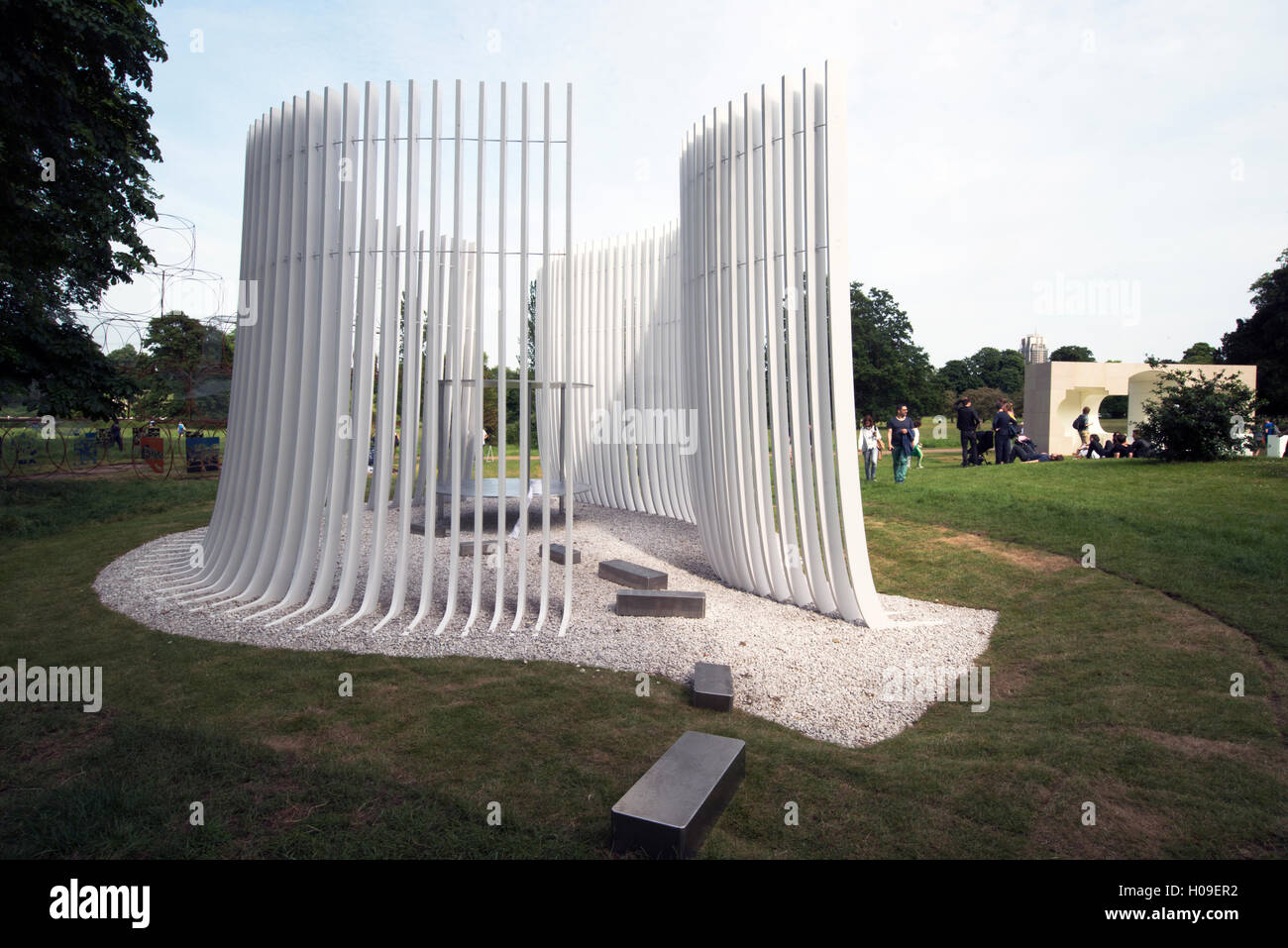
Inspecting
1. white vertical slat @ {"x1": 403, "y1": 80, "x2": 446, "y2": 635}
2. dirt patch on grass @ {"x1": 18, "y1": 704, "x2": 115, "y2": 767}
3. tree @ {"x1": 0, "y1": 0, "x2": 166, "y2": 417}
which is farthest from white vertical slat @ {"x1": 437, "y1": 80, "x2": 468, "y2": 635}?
tree @ {"x1": 0, "y1": 0, "x2": 166, "y2": 417}

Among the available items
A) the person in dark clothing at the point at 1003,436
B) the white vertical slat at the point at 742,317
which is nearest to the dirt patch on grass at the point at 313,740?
the white vertical slat at the point at 742,317

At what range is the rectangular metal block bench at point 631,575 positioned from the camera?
22.3 ft

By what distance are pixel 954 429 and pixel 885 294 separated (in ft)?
39.8

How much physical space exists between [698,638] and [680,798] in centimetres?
276

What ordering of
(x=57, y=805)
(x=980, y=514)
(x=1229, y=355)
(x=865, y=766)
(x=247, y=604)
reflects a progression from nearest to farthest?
(x=57, y=805)
(x=865, y=766)
(x=247, y=604)
(x=980, y=514)
(x=1229, y=355)

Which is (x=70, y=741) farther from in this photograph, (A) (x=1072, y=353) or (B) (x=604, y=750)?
(A) (x=1072, y=353)

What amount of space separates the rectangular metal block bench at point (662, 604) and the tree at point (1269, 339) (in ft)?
119

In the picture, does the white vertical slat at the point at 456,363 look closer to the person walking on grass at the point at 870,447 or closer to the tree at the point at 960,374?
the person walking on grass at the point at 870,447

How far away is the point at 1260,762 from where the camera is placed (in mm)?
3643

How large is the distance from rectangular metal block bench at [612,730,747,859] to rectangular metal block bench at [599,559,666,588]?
331cm

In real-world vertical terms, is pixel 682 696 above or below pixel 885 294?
below

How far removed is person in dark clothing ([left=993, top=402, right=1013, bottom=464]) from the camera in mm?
16438

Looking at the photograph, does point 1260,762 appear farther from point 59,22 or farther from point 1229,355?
point 1229,355
